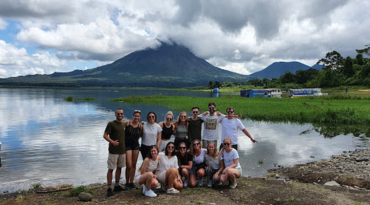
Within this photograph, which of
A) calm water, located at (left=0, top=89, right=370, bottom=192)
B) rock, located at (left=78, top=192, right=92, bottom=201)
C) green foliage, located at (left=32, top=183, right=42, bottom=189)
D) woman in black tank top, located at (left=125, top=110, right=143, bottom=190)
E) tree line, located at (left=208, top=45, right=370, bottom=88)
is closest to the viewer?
rock, located at (left=78, top=192, right=92, bottom=201)

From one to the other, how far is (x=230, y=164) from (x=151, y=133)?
90.0 inches

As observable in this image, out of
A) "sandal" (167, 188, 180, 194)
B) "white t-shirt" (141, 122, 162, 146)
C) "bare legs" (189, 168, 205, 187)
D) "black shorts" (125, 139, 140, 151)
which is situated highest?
"white t-shirt" (141, 122, 162, 146)

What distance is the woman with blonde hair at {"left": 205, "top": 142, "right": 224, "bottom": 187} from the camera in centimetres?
747

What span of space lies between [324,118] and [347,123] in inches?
75.0

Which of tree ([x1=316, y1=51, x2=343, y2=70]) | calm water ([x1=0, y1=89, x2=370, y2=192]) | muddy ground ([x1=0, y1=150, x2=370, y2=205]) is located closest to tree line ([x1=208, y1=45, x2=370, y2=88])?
tree ([x1=316, y1=51, x2=343, y2=70])

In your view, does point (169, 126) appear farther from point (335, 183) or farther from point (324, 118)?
point (324, 118)

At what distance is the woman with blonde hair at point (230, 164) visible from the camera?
23.8 ft

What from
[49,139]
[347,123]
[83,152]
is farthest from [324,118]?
[49,139]

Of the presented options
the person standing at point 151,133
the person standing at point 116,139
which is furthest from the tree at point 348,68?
the person standing at point 116,139

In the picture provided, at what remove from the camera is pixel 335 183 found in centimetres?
825

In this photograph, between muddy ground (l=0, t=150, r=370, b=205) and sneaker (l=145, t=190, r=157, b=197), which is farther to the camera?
sneaker (l=145, t=190, r=157, b=197)

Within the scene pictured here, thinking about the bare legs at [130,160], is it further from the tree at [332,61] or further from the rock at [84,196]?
the tree at [332,61]

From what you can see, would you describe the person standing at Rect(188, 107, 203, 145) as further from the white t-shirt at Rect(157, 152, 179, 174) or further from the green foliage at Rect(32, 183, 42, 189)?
the green foliage at Rect(32, 183, 42, 189)

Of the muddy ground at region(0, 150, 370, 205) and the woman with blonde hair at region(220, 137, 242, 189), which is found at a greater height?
the woman with blonde hair at region(220, 137, 242, 189)
